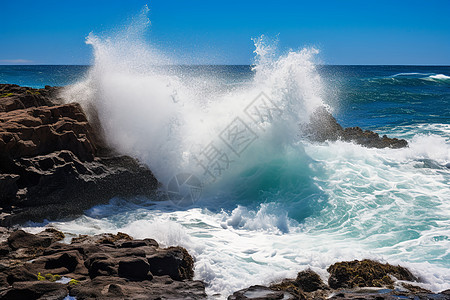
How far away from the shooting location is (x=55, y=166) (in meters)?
8.38

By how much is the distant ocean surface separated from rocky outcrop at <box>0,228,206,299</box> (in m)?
0.61

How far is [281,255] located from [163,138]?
5.15m

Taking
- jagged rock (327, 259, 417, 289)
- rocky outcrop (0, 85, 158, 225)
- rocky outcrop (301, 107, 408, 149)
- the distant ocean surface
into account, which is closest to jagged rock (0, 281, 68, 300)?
the distant ocean surface

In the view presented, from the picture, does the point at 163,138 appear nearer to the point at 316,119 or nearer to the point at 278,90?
the point at 278,90

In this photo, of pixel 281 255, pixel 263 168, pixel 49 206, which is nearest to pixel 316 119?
pixel 263 168

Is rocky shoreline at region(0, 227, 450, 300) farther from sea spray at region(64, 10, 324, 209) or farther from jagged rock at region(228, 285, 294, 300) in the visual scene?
sea spray at region(64, 10, 324, 209)

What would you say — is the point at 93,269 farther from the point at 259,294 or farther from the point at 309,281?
the point at 309,281

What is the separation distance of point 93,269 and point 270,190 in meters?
5.83

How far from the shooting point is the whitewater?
6.97 m

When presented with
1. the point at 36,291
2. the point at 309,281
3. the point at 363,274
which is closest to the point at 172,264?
the point at 36,291

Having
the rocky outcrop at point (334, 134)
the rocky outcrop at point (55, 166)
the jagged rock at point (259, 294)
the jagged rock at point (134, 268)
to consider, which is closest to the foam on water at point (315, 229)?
the jagged rock at point (259, 294)

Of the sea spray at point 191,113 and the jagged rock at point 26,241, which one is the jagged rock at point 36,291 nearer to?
the jagged rock at point 26,241

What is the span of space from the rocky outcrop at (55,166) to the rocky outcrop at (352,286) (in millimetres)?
4571

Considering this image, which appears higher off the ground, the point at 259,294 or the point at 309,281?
the point at 259,294
